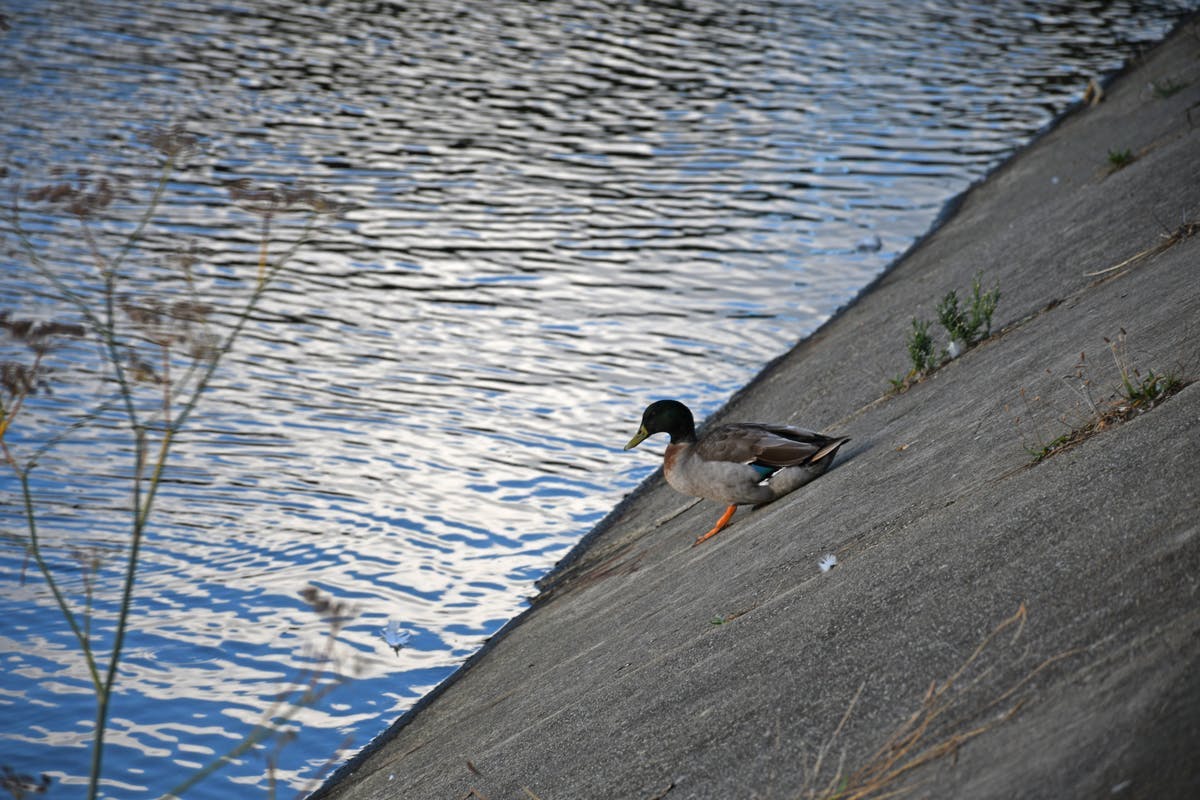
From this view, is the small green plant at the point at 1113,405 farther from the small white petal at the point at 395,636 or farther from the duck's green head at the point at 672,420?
the small white petal at the point at 395,636

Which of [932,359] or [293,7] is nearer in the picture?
[932,359]

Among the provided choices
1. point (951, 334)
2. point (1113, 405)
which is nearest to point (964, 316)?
point (951, 334)

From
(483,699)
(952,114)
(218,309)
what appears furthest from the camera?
(952,114)

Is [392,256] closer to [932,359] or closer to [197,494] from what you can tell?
[197,494]

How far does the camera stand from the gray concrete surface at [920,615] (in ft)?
11.0

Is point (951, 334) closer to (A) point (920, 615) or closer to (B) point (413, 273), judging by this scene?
(A) point (920, 615)

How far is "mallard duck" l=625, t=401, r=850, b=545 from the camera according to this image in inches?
259

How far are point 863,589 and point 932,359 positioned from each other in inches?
155

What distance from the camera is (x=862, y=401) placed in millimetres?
8844

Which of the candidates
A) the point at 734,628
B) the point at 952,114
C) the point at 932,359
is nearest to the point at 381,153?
the point at 952,114

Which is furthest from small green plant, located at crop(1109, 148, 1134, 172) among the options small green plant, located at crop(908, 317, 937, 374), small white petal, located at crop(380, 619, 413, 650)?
small white petal, located at crop(380, 619, 413, 650)

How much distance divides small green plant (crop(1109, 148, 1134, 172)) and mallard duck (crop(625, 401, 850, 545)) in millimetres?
6553

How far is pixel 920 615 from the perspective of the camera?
14.1 feet

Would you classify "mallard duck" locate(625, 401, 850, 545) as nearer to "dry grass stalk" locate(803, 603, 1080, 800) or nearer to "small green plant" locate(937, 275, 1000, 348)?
"small green plant" locate(937, 275, 1000, 348)
